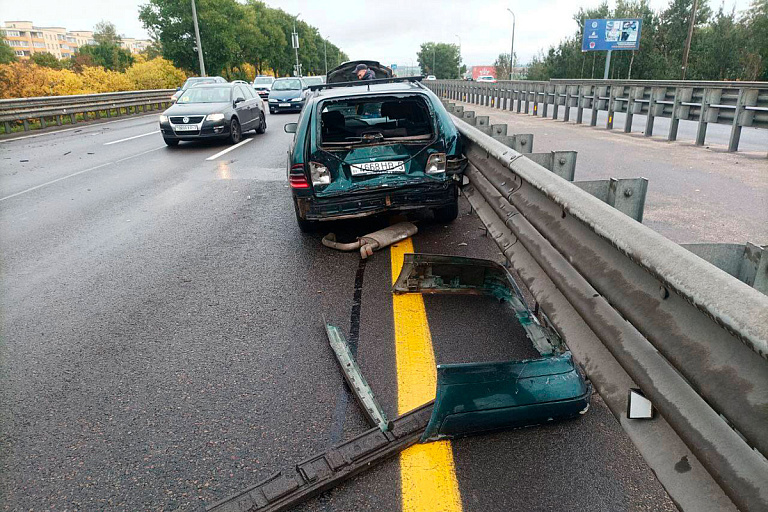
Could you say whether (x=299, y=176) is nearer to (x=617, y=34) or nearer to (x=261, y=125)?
(x=261, y=125)

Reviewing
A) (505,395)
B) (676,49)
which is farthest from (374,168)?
(676,49)

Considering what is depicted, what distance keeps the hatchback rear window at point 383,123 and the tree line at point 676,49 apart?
48.8 metres

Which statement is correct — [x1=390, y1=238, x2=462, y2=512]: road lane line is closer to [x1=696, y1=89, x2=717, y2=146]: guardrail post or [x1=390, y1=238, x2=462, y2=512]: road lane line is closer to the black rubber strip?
the black rubber strip

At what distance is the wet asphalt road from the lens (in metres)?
2.32

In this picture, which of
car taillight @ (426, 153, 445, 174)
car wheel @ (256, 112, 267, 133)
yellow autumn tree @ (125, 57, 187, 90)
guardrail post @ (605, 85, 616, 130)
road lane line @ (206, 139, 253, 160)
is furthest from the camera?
yellow autumn tree @ (125, 57, 187, 90)

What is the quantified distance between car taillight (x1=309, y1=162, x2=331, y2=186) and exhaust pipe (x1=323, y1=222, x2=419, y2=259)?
2.14 ft

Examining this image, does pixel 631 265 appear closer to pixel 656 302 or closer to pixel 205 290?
pixel 656 302

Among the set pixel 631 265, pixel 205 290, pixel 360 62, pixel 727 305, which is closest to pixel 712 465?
pixel 727 305

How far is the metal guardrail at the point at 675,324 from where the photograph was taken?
1.21 metres

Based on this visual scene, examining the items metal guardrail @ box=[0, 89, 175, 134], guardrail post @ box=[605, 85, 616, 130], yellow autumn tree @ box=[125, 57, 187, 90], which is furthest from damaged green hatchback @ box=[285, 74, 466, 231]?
yellow autumn tree @ box=[125, 57, 187, 90]

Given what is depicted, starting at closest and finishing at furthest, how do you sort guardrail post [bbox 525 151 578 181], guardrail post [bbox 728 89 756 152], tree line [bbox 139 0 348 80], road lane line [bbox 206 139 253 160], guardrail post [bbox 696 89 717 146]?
guardrail post [bbox 525 151 578 181]
guardrail post [bbox 728 89 756 152]
guardrail post [bbox 696 89 717 146]
road lane line [bbox 206 139 253 160]
tree line [bbox 139 0 348 80]

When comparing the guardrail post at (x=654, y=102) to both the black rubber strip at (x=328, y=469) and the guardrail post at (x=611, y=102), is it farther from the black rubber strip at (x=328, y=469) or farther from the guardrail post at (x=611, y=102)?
the black rubber strip at (x=328, y=469)

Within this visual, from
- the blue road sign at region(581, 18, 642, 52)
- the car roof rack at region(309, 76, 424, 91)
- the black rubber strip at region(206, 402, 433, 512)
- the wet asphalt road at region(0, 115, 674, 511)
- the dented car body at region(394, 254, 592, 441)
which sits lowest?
the wet asphalt road at region(0, 115, 674, 511)

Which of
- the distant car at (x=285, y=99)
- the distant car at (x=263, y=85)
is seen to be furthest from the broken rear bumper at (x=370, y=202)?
the distant car at (x=263, y=85)
